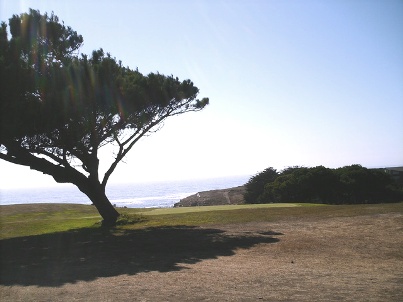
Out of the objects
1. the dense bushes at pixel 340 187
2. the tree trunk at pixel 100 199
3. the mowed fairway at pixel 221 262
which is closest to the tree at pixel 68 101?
the tree trunk at pixel 100 199

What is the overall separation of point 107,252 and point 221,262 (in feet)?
15.0

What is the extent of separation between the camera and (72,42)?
21812 mm

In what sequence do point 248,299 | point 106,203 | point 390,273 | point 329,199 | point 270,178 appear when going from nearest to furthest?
point 248,299 < point 390,273 < point 106,203 < point 329,199 < point 270,178

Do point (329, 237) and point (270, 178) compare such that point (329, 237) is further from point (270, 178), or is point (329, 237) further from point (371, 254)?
point (270, 178)

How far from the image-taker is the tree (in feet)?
53.4

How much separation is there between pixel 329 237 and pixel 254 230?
388cm

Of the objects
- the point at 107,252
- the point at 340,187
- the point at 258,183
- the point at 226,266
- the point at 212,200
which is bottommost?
the point at 226,266

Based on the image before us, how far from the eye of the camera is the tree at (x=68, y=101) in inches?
641

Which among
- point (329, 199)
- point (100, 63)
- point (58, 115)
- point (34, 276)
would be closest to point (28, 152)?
point (58, 115)

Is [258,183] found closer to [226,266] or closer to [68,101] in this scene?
[68,101]

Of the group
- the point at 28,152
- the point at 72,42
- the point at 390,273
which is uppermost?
the point at 72,42

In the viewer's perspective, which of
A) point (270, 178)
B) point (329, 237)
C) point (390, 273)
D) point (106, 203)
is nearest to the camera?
point (390, 273)

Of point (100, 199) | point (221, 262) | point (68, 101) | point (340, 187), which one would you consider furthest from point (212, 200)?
point (221, 262)

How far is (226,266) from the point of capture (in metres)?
9.92
